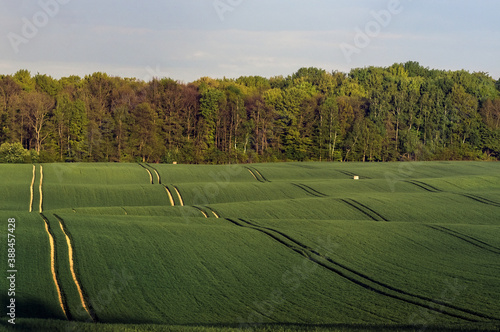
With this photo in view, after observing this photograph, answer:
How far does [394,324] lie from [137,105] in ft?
223

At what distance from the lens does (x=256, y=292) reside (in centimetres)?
2002

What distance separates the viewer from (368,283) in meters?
21.2

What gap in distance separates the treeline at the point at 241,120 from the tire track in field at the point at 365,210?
4162 cm

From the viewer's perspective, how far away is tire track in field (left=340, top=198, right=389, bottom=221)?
3530 centimetres

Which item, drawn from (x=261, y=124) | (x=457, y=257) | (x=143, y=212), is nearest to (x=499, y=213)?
→ (x=457, y=257)

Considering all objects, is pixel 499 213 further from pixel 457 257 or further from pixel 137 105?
pixel 137 105

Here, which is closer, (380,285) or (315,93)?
(380,285)

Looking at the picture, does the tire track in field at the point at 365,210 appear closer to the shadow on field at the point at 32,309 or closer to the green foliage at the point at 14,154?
the shadow on field at the point at 32,309

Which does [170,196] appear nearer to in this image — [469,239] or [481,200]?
[469,239]

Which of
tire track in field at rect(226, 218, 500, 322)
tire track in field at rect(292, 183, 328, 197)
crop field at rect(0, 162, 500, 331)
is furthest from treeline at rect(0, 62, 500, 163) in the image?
tire track in field at rect(226, 218, 500, 322)

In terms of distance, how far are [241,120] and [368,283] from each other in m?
67.9

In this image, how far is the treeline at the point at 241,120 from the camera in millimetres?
75812

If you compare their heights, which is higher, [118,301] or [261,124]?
[261,124]

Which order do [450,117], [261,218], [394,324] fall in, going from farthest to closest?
1. [450,117]
2. [261,218]
3. [394,324]
